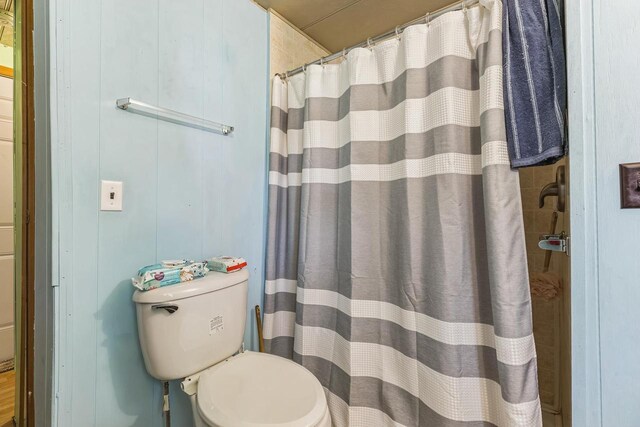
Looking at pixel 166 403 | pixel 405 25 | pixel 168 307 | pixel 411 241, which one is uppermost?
pixel 405 25

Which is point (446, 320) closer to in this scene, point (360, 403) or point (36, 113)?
point (360, 403)

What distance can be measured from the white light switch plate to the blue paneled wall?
2 centimetres

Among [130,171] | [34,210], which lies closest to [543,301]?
[130,171]

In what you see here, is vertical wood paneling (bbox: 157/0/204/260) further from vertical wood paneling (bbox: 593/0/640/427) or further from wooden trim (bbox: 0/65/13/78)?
wooden trim (bbox: 0/65/13/78)

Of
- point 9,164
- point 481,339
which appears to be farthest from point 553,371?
point 9,164

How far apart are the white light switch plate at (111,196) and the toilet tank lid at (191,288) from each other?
31cm

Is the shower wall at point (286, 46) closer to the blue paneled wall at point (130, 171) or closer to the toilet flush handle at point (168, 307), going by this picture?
the blue paneled wall at point (130, 171)

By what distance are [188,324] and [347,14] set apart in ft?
5.77

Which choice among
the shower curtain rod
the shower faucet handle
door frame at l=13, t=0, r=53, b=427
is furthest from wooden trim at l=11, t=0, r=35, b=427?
the shower faucet handle

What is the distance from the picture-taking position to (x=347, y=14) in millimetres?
1598

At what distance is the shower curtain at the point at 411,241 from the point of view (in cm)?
89

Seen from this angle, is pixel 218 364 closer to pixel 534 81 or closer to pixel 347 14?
pixel 534 81

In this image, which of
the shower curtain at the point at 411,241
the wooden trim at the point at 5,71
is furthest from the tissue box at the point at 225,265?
the wooden trim at the point at 5,71

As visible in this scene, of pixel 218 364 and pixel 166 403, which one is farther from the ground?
pixel 218 364
